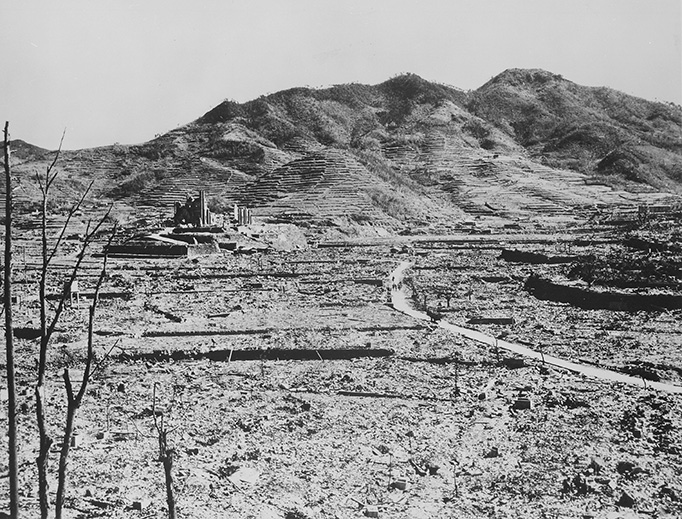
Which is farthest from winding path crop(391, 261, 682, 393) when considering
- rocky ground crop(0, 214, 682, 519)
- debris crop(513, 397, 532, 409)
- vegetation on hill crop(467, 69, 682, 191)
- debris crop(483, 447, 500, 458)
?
vegetation on hill crop(467, 69, 682, 191)

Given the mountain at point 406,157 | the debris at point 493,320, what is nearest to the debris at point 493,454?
the debris at point 493,320

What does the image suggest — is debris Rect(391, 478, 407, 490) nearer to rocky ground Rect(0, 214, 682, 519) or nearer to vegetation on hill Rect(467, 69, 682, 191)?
rocky ground Rect(0, 214, 682, 519)

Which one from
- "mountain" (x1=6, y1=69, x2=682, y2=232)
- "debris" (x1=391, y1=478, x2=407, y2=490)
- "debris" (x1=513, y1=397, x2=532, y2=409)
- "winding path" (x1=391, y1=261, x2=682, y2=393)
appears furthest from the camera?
"mountain" (x1=6, y1=69, x2=682, y2=232)

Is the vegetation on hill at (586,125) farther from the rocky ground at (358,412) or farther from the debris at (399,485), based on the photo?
the debris at (399,485)

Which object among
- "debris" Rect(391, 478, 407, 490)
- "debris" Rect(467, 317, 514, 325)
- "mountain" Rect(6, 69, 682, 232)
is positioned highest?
"mountain" Rect(6, 69, 682, 232)

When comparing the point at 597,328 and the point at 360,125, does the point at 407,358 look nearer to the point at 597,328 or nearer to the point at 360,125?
the point at 597,328

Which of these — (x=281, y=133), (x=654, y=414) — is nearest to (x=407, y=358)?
(x=654, y=414)
